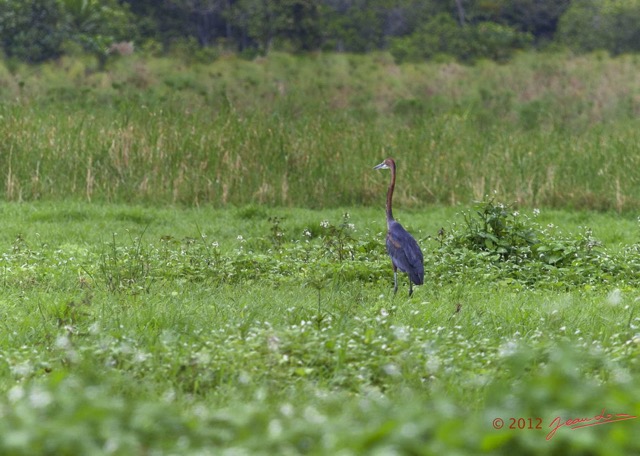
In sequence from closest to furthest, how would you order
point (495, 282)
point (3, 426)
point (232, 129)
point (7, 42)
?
point (3, 426)
point (495, 282)
point (232, 129)
point (7, 42)

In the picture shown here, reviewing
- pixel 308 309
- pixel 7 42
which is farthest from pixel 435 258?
pixel 7 42

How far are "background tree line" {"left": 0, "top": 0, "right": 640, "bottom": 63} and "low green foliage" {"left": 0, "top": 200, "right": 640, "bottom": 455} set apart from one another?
24.6m

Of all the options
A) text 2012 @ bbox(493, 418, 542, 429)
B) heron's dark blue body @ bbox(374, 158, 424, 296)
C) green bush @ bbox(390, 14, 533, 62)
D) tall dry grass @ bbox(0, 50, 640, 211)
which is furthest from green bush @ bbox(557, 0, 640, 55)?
text 2012 @ bbox(493, 418, 542, 429)

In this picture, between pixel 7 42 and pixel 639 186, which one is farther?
pixel 7 42

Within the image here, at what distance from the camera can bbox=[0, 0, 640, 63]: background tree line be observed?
35.4m

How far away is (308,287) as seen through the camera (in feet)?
29.0

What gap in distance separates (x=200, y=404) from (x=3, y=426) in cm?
164

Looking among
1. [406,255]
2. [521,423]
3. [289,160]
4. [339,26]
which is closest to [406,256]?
[406,255]

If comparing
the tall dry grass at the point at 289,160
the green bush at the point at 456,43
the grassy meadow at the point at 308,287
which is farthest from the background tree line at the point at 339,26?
the tall dry grass at the point at 289,160

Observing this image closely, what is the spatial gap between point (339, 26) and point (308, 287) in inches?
1344

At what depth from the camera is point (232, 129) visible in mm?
14875

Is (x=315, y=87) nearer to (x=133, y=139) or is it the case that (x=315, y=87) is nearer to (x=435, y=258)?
(x=133, y=139)

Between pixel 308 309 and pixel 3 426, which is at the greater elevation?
pixel 3 426

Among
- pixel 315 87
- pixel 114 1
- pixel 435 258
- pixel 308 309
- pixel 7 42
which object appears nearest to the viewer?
pixel 308 309
